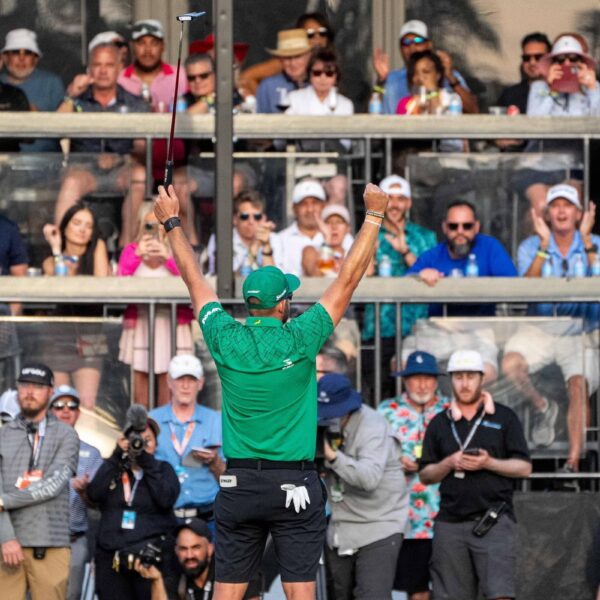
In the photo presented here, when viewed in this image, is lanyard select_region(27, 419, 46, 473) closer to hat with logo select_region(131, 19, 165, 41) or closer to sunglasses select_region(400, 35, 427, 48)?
hat with logo select_region(131, 19, 165, 41)

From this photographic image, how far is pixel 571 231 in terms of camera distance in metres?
13.0

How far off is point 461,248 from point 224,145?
1819mm

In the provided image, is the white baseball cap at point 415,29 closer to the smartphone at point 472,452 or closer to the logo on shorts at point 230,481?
the smartphone at point 472,452

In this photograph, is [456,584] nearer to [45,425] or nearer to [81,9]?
[45,425]

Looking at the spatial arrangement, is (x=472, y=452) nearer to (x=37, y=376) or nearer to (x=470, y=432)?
(x=470, y=432)

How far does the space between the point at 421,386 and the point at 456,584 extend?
1.45 meters

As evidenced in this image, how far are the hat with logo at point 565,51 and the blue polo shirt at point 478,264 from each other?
1754mm

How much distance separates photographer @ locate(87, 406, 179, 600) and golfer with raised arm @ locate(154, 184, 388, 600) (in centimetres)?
290

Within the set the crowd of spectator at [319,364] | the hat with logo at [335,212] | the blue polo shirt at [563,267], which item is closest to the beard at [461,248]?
the crowd of spectator at [319,364]

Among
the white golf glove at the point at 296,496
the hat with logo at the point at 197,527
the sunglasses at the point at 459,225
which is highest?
the sunglasses at the point at 459,225

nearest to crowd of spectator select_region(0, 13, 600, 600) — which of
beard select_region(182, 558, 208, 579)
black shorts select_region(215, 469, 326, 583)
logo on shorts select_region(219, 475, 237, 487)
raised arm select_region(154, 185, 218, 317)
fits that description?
beard select_region(182, 558, 208, 579)

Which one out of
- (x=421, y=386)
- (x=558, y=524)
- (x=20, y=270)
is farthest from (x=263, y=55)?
(x=558, y=524)

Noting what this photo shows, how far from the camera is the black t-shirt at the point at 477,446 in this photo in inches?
428

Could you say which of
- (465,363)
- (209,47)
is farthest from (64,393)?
(209,47)
